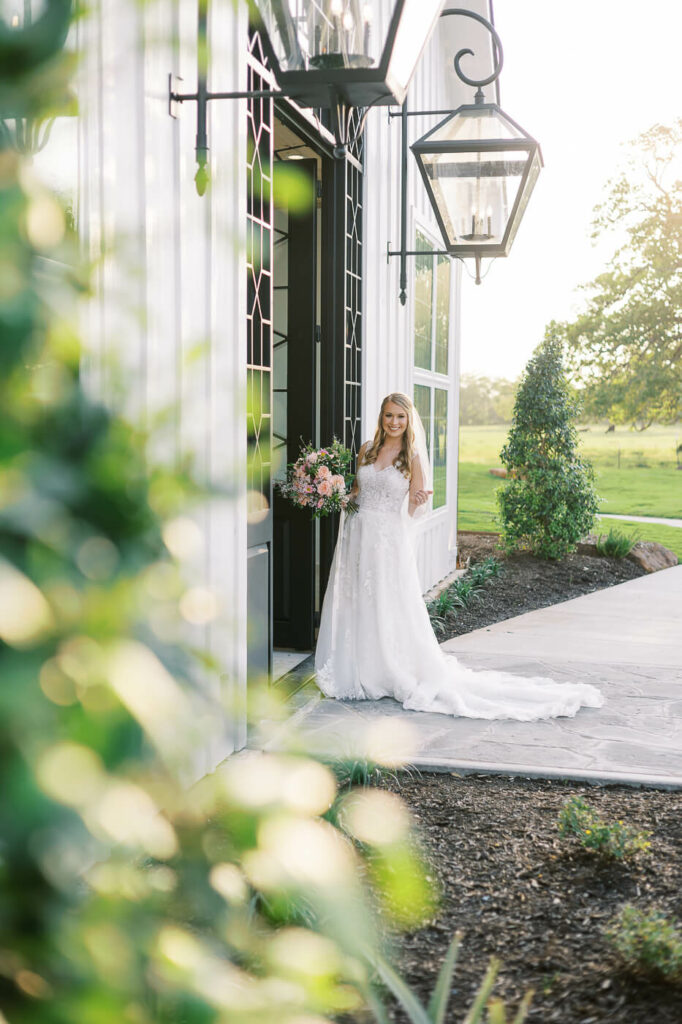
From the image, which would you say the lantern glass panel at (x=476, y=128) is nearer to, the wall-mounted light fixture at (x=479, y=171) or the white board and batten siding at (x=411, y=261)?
the wall-mounted light fixture at (x=479, y=171)

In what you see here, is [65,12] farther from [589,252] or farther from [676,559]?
[589,252]

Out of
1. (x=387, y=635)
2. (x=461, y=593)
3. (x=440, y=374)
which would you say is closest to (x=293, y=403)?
(x=387, y=635)

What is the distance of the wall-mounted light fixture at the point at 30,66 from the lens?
50 centimetres

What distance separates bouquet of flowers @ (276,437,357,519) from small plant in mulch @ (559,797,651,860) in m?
2.88

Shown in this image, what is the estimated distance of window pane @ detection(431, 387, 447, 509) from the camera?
11198 millimetres

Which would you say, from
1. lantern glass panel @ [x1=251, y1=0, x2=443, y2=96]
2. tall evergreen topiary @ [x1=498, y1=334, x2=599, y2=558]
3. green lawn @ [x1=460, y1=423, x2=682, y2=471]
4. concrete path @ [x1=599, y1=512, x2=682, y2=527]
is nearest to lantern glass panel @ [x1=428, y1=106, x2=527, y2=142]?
lantern glass panel @ [x1=251, y1=0, x2=443, y2=96]

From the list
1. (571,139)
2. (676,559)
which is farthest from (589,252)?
(676,559)

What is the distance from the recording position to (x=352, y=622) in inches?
252

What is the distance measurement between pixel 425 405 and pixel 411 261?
174cm

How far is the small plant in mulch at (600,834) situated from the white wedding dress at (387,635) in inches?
82.1

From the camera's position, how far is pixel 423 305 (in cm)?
1021

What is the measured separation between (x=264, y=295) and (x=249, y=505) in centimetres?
123

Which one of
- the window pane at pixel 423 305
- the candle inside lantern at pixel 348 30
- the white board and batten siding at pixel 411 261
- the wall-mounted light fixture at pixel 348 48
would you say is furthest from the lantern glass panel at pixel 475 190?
the window pane at pixel 423 305

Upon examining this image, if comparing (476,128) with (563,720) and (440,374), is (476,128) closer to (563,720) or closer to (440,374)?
(563,720)
